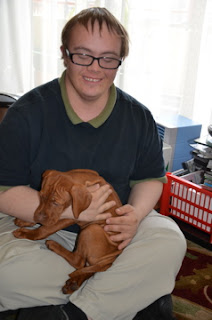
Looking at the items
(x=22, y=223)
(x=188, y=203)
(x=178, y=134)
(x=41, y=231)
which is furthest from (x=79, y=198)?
(x=178, y=134)

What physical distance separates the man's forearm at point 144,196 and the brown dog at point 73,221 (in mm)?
137

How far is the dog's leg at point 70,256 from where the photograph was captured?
1.19 m

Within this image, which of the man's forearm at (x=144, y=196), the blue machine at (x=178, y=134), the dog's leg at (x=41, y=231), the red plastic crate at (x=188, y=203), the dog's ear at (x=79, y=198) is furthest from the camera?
the blue machine at (x=178, y=134)

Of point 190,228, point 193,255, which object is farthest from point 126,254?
point 190,228

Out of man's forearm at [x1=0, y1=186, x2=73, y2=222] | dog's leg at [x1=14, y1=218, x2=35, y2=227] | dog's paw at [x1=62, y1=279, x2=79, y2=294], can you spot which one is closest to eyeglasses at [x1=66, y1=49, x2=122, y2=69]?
man's forearm at [x1=0, y1=186, x2=73, y2=222]

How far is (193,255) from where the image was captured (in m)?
1.81

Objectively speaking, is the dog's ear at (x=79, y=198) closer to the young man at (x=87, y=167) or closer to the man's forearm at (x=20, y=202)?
the young man at (x=87, y=167)

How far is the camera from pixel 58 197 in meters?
1.07

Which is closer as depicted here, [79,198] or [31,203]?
[79,198]

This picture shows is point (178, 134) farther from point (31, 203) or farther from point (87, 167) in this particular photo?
point (31, 203)

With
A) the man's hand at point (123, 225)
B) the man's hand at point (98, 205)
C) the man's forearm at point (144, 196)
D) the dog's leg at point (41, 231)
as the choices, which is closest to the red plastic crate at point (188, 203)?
the man's forearm at point (144, 196)

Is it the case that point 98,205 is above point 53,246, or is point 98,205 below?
above

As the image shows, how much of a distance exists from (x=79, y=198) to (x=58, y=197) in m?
0.06

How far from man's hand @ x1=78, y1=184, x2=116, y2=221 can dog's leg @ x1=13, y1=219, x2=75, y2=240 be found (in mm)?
A: 54
